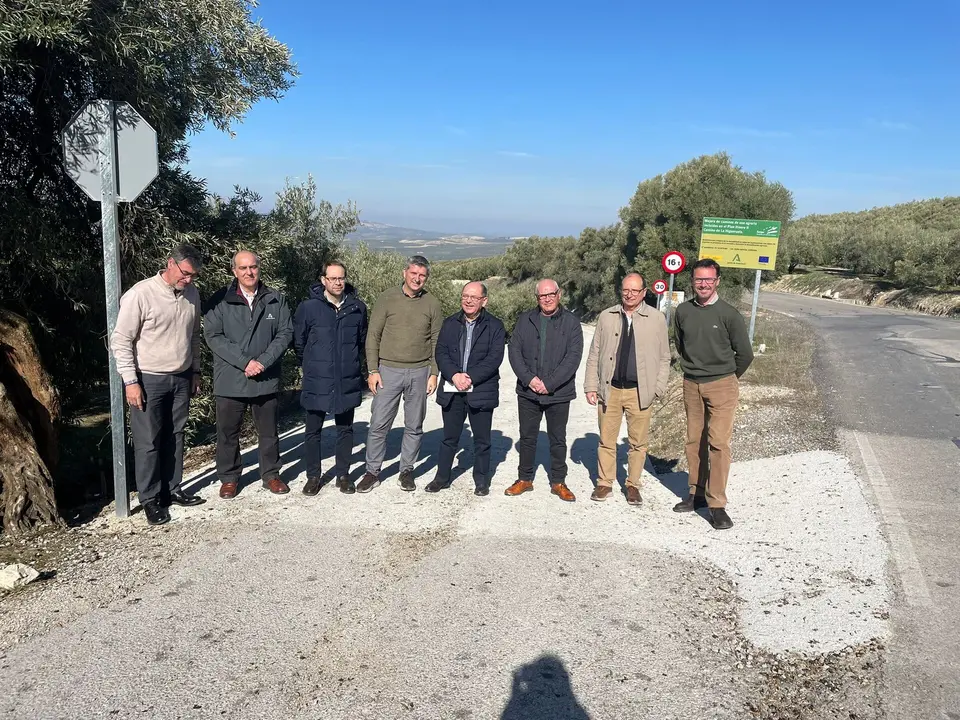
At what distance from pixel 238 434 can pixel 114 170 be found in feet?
7.30

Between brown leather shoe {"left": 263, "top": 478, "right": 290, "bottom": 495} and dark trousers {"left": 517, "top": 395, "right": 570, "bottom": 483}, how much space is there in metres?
2.06

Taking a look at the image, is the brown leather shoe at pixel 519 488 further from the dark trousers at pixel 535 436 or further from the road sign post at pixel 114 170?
the road sign post at pixel 114 170

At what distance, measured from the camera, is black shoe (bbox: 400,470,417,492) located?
5.89 metres

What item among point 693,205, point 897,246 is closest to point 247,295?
point 693,205

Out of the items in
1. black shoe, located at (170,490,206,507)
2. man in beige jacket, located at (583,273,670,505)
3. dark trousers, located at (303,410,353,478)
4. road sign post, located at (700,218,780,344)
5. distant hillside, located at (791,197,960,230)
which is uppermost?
distant hillside, located at (791,197,960,230)

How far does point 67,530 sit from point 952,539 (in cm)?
640

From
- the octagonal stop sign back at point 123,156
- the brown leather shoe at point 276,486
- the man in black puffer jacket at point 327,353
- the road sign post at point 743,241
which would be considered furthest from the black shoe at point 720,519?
the road sign post at point 743,241

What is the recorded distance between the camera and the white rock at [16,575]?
3.95 m

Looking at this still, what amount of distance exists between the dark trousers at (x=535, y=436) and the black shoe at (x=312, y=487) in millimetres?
1789

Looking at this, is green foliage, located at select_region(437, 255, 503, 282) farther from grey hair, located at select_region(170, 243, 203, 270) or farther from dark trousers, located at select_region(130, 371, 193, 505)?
grey hair, located at select_region(170, 243, 203, 270)

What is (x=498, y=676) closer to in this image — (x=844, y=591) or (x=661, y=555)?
(x=661, y=555)

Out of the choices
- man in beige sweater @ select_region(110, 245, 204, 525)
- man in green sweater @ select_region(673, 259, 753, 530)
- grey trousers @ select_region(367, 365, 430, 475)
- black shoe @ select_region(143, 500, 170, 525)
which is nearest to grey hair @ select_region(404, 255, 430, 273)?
grey trousers @ select_region(367, 365, 430, 475)

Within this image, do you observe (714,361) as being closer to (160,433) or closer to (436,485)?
(436,485)

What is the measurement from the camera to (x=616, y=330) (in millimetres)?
5672
